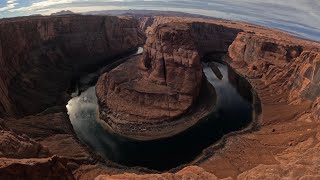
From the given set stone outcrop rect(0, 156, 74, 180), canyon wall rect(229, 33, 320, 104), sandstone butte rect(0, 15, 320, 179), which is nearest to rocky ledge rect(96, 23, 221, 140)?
sandstone butte rect(0, 15, 320, 179)

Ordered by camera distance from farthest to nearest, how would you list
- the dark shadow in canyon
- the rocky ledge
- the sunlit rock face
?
the sunlit rock face, the rocky ledge, the dark shadow in canyon

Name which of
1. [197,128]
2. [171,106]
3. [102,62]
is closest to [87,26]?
[102,62]

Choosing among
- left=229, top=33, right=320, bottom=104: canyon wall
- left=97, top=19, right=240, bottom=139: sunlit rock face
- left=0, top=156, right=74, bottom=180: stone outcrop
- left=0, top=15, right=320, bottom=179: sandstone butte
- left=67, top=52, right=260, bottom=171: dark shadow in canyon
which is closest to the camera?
left=0, top=156, right=74, bottom=180: stone outcrop

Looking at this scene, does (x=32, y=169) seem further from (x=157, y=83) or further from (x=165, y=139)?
(x=157, y=83)

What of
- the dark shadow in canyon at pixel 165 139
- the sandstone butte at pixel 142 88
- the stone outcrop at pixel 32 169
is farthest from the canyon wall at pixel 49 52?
the stone outcrop at pixel 32 169

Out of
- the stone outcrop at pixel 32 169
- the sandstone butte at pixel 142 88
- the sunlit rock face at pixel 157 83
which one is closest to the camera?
the stone outcrop at pixel 32 169

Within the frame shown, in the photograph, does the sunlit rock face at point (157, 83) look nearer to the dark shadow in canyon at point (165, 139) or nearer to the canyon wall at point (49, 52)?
the dark shadow in canyon at point (165, 139)

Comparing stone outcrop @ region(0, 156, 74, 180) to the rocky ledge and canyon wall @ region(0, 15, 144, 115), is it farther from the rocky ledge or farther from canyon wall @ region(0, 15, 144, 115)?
the rocky ledge
